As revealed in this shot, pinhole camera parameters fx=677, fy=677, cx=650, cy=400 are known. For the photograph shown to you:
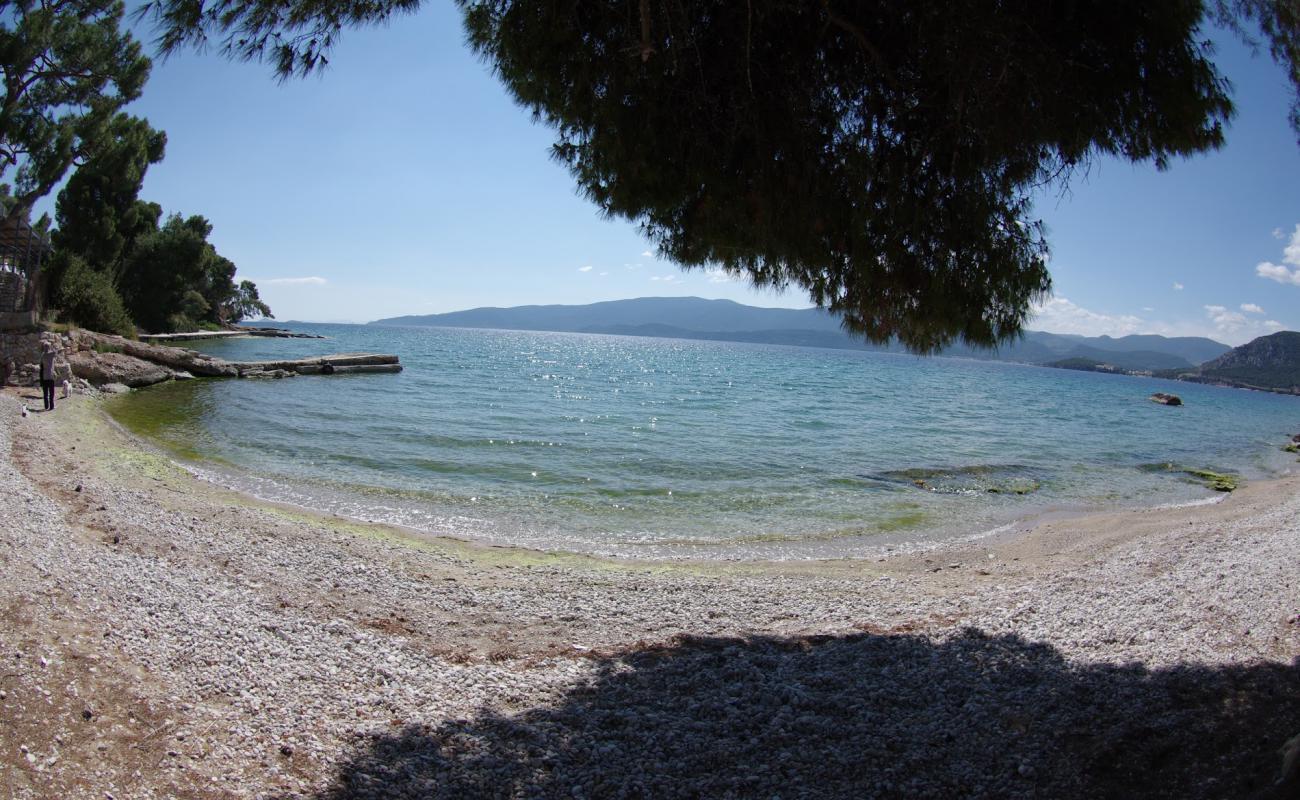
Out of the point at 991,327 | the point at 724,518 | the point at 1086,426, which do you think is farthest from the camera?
the point at 1086,426

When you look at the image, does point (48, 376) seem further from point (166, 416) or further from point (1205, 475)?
point (1205, 475)

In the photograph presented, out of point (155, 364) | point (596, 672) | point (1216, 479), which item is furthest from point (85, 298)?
point (1216, 479)

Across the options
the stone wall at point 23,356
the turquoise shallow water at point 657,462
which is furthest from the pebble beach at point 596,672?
the stone wall at point 23,356

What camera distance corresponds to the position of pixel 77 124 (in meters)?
26.7

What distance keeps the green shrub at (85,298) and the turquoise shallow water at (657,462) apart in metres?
5.29

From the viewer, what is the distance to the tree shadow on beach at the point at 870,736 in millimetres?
3533

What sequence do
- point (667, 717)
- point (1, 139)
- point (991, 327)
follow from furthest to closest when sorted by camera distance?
point (1, 139)
point (991, 327)
point (667, 717)

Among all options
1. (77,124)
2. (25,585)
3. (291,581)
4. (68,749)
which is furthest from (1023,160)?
(77,124)

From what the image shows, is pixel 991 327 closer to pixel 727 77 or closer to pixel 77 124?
pixel 727 77

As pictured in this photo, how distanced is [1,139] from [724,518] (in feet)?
93.7

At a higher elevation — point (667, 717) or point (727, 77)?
point (727, 77)

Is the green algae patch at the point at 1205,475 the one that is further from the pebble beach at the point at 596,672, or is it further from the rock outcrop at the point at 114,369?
the rock outcrop at the point at 114,369

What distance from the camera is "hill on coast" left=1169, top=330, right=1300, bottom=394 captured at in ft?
361

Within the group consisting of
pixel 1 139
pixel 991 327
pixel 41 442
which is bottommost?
pixel 41 442
